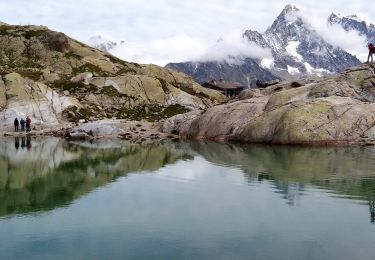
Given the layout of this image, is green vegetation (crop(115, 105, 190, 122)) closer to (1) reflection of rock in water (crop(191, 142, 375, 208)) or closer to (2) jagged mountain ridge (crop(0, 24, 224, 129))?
(2) jagged mountain ridge (crop(0, 24, 224, 129))

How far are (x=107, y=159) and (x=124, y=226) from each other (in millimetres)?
36061

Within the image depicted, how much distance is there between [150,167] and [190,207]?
23737 millimetres

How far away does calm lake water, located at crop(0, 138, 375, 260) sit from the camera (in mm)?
27134

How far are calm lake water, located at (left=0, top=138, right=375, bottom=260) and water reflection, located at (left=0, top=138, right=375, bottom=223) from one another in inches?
5.3

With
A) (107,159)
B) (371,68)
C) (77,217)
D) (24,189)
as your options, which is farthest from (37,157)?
(371,68)

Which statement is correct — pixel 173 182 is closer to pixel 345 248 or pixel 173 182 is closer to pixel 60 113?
pixel 345 248

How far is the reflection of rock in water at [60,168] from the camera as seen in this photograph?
40628mm

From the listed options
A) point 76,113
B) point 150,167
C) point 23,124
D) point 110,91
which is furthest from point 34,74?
point 150,167

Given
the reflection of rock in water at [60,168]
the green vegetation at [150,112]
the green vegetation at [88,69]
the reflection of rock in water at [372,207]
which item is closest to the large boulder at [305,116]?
the reflection of rock in water at [60,168]

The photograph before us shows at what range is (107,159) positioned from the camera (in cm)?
6688

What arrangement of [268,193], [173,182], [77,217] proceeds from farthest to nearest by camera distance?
[173,182] → [268,193] → [77,217]

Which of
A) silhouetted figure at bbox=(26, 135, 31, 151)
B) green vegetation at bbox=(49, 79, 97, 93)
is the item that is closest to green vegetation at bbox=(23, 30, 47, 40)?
green vegetation at bbox=(49, 79, 97, 93)

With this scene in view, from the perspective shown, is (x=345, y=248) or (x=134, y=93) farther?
(x=134, y=93)

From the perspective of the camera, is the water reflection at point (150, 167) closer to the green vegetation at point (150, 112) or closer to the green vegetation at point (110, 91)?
the green vegetation at point (150, 112)
